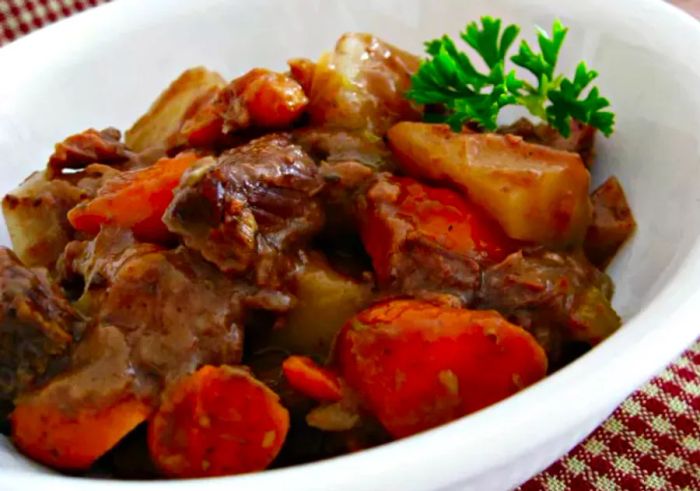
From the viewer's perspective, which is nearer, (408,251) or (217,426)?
(217,426)

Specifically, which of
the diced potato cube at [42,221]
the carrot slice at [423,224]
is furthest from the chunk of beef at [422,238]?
the diced potato cube at [42,221]

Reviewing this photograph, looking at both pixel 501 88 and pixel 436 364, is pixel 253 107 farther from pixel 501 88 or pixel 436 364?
pixel 436 364

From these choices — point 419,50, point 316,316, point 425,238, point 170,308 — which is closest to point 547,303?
point 425,238

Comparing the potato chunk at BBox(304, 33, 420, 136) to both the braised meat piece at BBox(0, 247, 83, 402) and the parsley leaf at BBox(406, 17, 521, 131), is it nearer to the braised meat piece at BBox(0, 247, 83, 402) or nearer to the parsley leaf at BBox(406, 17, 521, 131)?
the parsley leaf at BBox(406, 17, 521, 131)

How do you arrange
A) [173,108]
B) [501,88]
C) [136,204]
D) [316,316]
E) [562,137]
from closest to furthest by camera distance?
1. [316,316]
2. [136,204]
3. [501,88]
4. [562,137]
5. [173,108]

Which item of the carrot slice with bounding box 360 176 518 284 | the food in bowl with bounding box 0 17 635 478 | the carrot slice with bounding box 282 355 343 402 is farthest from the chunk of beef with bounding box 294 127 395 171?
the carrot slice with bounding box 282 355 343 402

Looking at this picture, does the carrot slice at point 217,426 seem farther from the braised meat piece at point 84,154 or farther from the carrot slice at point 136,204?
the braised meat piece at point 84,154

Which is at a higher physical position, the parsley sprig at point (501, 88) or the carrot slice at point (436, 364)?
the parsley sprig at point (501, 88)
